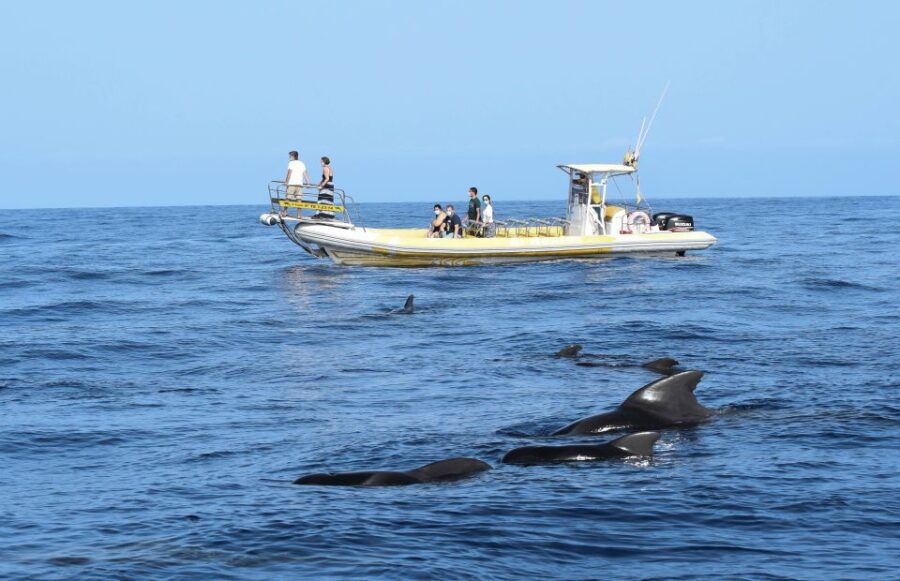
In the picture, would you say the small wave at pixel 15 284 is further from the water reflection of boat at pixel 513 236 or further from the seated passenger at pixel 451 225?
the seated passenger at pixel 451 225

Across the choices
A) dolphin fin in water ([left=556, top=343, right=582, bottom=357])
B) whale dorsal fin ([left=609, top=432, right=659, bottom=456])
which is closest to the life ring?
dolphin fin in water ([left=556, top=343, right=582, bottom=357])

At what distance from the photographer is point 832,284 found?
98.0 ft

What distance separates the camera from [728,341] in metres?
20.3

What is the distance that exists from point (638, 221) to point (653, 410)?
22.5m

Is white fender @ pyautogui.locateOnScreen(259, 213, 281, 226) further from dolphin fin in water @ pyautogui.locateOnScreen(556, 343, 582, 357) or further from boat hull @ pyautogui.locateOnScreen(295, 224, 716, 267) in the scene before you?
dolphin fin in water @ pyautogui.locateOnScreen(556, 343, 582, 357)

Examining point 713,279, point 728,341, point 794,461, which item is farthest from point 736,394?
point 713,279

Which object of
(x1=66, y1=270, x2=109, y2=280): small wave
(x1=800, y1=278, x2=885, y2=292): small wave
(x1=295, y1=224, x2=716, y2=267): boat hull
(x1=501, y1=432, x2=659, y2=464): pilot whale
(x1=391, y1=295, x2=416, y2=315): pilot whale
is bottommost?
(x1=66, y1=270, x2=109, y2=280): small wave

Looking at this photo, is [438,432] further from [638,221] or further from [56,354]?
[638,221]

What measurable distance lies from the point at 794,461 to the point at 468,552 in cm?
401

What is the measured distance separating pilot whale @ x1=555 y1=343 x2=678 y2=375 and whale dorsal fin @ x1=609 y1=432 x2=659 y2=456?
492 cm

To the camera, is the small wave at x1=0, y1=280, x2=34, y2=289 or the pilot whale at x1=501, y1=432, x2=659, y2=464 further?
the small wave at x1=0, y1=280, x2=34, y2=289

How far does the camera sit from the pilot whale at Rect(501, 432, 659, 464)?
11.6 m

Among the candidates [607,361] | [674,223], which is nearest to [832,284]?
[674,223]

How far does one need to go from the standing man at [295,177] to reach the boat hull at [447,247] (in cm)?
117
